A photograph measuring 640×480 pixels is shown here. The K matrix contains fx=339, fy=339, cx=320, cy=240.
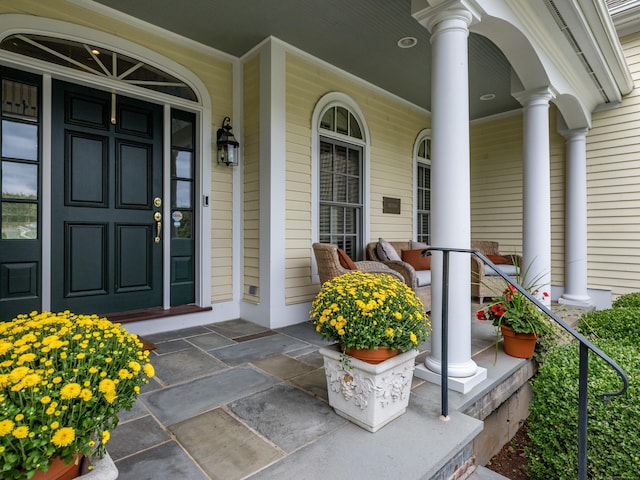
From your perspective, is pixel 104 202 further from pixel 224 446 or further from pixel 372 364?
pixel 372 364

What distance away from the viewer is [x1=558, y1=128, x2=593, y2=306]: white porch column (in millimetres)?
4793

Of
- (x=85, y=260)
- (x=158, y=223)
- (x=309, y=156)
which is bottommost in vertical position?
(x=85, y=260)

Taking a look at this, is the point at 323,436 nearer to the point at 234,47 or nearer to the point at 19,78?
the point at 19,78

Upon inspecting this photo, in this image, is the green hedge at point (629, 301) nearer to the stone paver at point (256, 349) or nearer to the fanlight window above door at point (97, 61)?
the stone paver at point (256, 349)

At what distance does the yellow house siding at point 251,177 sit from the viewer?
376 centimetres

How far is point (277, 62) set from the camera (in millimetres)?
3598

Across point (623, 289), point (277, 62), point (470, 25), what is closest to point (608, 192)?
point (623, 289)

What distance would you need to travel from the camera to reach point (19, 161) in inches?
109

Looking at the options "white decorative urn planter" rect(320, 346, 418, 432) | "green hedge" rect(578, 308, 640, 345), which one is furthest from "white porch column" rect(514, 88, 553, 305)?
"white decorative urn planter" rect(320, 346, 418, 432)

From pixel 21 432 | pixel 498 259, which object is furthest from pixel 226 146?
pixel 498 259

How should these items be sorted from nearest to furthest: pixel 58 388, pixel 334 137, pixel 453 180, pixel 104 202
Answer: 1. pixel 58 388
2. pixel 453 180
3. pixel 104 202
4. pixel 334 137

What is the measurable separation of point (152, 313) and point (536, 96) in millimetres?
4433

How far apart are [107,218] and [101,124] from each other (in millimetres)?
874

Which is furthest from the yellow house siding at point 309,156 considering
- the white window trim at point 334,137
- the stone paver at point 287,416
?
the stone paver at point 287,416
